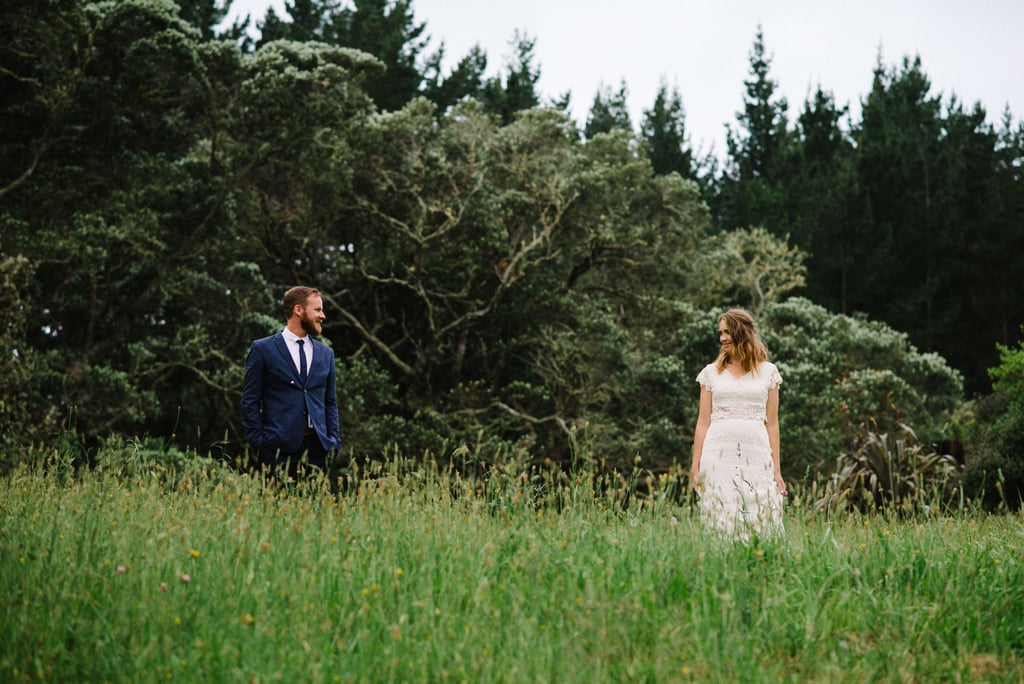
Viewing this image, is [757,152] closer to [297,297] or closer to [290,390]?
[297,297]

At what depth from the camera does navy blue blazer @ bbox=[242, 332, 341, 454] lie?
5570 mm

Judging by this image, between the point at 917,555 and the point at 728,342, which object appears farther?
the point at 728,342

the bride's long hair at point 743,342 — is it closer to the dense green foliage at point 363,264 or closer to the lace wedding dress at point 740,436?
the lace wedding dress at point 740,436

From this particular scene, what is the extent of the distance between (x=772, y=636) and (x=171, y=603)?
2399 millimetres

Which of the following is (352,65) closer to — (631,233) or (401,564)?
(631,233)

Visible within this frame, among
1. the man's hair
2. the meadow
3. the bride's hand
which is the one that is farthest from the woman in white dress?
the man's hair

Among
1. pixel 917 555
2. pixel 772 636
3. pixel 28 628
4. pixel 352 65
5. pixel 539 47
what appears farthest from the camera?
pixel 539 47

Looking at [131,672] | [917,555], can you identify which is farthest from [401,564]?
[917,555]

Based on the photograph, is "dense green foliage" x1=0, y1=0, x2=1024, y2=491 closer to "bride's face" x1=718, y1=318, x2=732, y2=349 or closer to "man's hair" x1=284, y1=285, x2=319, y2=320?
"bride's face" x1=718, y1=318, x2=732, y2=349

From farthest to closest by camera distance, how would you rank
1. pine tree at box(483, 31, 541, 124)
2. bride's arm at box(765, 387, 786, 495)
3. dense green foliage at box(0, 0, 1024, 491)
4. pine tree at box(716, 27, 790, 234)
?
pine tree at box(716, 27, 790, 234)
pine tree at box(483, 31, 541, 124)
dense green foliage at box(0, 0, 1024, 491)
bride's arm at box(765, 387, 786, 495)

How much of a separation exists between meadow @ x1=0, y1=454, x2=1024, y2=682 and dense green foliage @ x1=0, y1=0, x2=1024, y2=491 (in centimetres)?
791

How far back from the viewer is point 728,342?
20.6 ft

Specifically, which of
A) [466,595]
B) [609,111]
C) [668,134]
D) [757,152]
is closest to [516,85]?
[668,134]

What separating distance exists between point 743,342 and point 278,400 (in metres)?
3.24
